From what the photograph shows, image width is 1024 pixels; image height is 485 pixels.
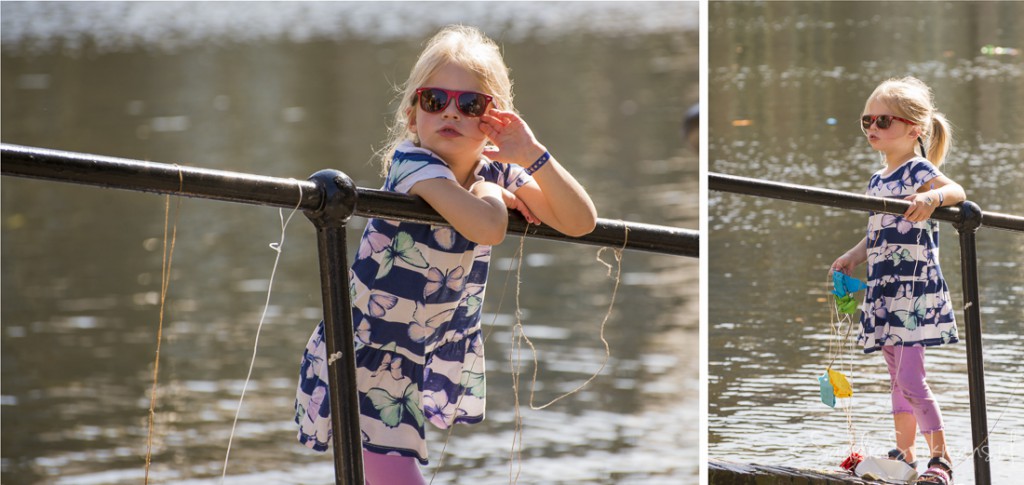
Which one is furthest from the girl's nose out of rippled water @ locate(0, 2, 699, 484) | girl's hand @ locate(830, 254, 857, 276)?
rippled water @ locate(0, 2, 699, 484)

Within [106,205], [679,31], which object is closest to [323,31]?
[679,31]

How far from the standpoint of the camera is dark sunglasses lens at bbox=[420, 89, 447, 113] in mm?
2064

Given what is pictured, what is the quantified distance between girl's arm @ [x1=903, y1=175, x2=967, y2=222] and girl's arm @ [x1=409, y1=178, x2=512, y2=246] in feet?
3.49

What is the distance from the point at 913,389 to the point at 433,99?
1415mm

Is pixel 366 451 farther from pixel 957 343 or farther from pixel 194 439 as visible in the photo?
pixel 194 439

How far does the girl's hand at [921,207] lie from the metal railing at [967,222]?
0.04 ft

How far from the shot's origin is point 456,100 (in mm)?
2064

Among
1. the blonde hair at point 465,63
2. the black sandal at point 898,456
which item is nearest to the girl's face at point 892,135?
the black sandal at point 898,456

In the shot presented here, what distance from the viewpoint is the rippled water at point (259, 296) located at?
8453mm

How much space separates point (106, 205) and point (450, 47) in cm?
1316

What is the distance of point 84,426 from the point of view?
355 inches

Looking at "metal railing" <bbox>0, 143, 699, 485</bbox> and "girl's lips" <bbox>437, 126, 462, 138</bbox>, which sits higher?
"girl's lips" <bbox>437, 126, 462, 138</bbox>

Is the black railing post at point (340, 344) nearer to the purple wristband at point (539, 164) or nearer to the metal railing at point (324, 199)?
the metal railing at point (324, 199)

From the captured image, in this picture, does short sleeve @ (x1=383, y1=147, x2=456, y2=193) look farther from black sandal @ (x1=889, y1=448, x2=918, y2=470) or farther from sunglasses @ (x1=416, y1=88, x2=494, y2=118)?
black sandal @ (x1=889, y1=448, x2=918, y2=470)
